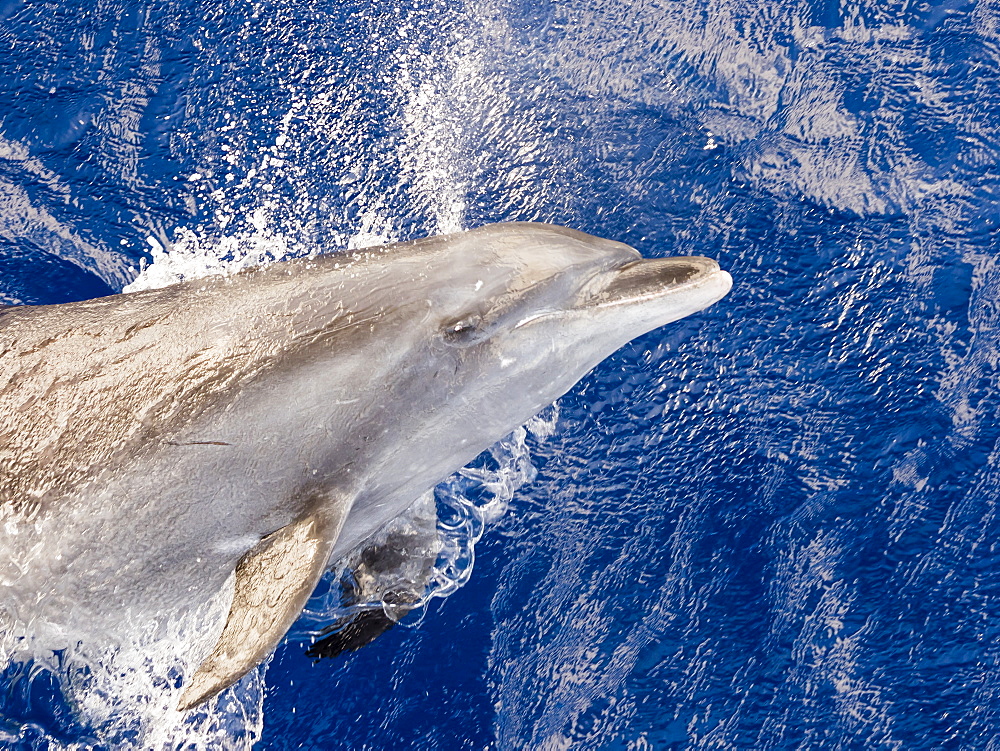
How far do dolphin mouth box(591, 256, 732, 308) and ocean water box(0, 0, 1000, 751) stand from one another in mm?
2168

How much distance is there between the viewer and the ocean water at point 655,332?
6223mm

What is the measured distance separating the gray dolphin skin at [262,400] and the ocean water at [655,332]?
192 centimetres

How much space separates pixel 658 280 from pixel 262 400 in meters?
2.15

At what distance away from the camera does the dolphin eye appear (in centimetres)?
424

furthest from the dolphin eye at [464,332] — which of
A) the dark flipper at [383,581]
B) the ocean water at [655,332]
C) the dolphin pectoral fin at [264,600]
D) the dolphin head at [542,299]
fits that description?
the ocean water at [655,332]

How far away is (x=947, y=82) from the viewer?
7.25 m

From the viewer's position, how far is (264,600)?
156 inches

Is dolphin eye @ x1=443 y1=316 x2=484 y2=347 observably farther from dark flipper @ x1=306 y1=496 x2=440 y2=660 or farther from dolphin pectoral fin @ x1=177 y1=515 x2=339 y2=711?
dark flipper @ x1=306 y1=496 x2=440 y2=660

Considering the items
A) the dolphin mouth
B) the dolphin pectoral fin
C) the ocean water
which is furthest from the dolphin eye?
the ocean water

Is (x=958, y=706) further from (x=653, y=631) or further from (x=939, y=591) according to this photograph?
(x=653, y=631)

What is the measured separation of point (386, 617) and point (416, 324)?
7.87 ft

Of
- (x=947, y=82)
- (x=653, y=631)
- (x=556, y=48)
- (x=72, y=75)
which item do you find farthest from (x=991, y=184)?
(x=72, y=75)

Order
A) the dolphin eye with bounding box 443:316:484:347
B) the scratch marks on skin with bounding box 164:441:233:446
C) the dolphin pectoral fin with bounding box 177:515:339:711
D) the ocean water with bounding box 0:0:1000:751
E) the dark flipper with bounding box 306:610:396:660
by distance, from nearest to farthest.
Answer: the dolphin pectoral fin with bounding box 177:515:339:711
the scratch marks on skin with bounding box 164:441:233:446
the dolphin eye with bounding box 443:316:484:347
the dark flipper with bounding box 306:610:396:660
the ocean water with bounding box 0:0:1000:751

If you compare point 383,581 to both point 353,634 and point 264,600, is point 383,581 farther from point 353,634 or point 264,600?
point 264,600
